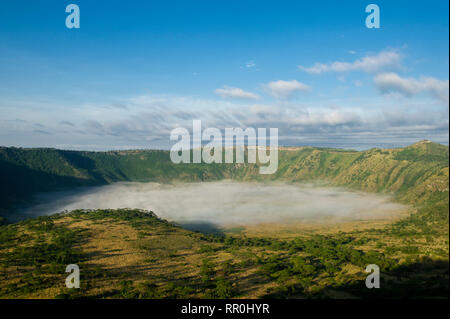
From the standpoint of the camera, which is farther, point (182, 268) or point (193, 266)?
point (193, 266)

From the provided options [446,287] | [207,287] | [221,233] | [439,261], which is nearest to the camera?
[446,287]

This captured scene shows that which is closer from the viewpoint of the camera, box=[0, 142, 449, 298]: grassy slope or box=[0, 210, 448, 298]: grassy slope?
box=[0, 142, 449, 298]: grassy slope

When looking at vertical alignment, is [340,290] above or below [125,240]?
above

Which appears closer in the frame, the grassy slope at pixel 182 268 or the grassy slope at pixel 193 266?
the grassy slope at pixel 193 266

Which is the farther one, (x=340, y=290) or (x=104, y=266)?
(x=104, y=266)

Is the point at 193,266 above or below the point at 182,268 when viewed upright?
below

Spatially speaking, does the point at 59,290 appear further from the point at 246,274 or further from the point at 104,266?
the point at 246,274
